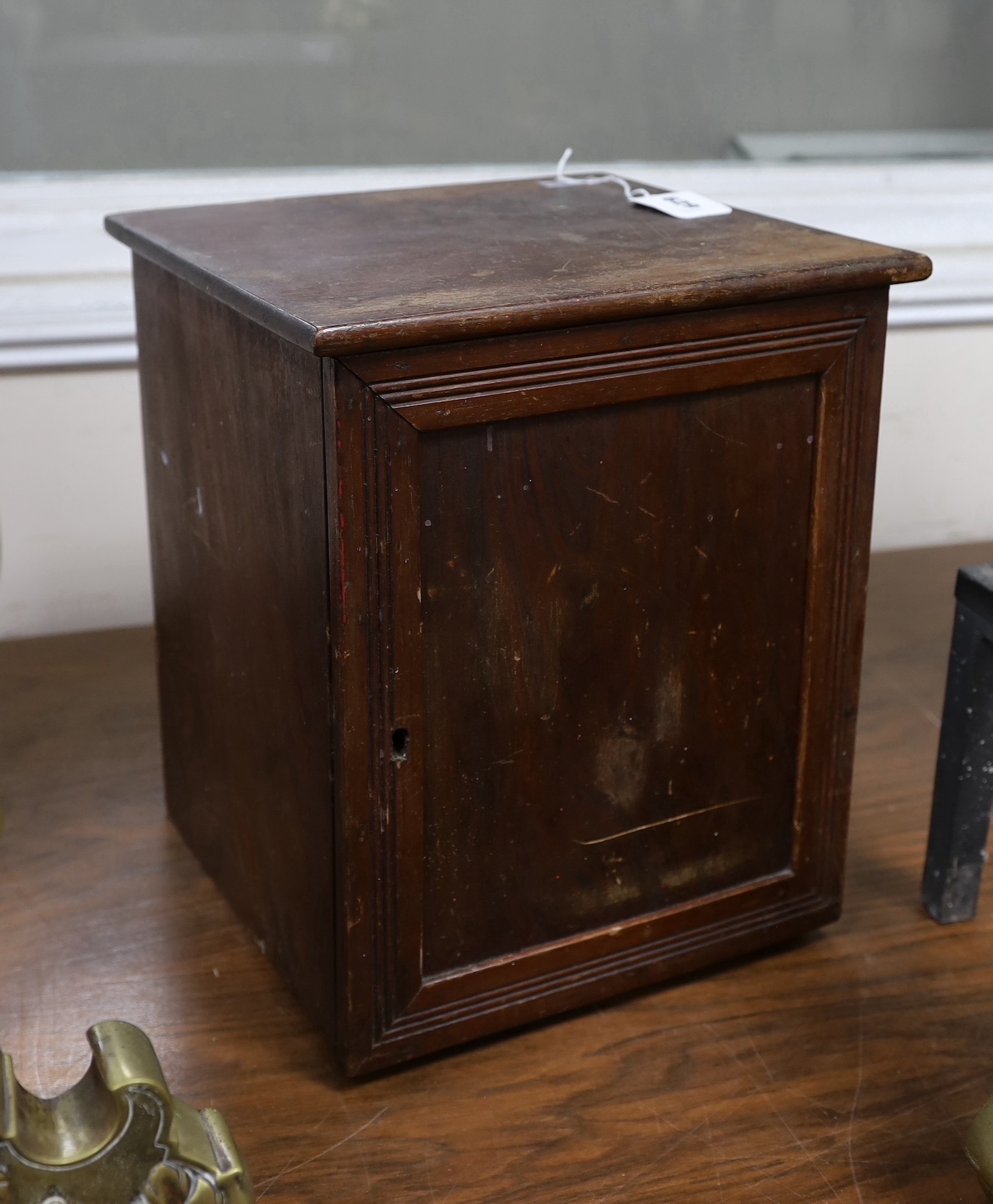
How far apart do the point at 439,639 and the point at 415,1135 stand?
34cm

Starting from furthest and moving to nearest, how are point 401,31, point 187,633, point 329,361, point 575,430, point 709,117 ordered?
1. point 709,117
2. point 401,31
3. point 187,633
4. point 575,430
5. point 329,361

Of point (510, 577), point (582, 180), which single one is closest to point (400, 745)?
point (510, 577)

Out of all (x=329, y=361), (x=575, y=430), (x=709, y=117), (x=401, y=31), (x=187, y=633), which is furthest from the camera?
(x=709, y=117)

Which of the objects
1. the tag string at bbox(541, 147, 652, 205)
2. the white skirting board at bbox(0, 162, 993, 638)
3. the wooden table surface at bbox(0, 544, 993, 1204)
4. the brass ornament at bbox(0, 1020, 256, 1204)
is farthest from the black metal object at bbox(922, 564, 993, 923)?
the white skirting board at bbox(0, 162, 993, 638)

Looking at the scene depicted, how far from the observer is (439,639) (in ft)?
3.24

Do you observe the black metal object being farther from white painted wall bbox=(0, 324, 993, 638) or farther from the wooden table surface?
white painted wall bbox=(0, 324, 993, 638)

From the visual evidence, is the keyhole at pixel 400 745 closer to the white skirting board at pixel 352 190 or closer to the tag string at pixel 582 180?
the tag string at pixel 582 180

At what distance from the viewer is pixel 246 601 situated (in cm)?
110

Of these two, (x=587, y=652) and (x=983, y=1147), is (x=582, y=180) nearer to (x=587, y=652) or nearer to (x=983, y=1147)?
(x=587, y=652)

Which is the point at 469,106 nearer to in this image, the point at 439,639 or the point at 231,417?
the point at 231,417

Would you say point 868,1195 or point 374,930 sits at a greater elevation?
point 374,930

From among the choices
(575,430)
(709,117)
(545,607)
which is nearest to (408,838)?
(545,607)

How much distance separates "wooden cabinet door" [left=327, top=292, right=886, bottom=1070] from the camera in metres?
0.95

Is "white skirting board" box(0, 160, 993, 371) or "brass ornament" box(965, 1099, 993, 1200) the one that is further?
"white skirting board" box(0, 160, 993, 371)
